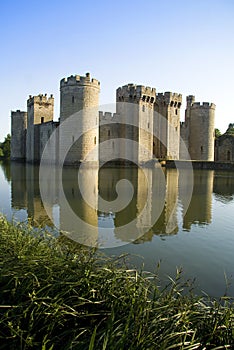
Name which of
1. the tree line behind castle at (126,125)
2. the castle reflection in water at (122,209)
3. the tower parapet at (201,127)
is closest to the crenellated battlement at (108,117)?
the tree line behind castle at (126,125)

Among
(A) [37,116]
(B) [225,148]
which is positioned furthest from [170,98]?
(A) [37,116]

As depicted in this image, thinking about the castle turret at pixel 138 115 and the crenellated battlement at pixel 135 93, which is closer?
the crenellated battlement at pixel 135 93

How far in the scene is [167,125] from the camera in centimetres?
2786

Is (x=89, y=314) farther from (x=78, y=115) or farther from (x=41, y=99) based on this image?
(x=41, y=99)

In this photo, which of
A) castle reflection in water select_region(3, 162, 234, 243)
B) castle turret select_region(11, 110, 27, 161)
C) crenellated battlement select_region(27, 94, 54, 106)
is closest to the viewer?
castle reflection in water select_region(3, 162, 234, 243)

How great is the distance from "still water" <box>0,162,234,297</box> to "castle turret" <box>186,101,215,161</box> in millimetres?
18583

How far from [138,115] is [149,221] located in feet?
63.8

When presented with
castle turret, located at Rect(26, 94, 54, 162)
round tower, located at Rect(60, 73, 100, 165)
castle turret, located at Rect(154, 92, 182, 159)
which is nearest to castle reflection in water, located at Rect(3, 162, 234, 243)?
round tower, located at Rect(60, 73, 100, 165)

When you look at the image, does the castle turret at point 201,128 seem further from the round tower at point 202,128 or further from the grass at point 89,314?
the grass at point 89,314

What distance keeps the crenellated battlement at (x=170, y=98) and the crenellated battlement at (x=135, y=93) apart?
84.2 inches

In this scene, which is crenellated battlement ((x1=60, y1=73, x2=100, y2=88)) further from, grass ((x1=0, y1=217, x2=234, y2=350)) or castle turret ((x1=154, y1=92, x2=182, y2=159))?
grass ((x1=0, y1=217, x2=234, y2=350))

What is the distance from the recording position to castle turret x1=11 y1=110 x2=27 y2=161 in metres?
33.2

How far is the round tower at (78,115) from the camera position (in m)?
20.9

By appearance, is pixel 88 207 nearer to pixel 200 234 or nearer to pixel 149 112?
pixel 200 234
